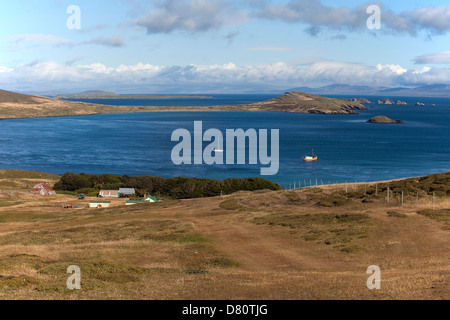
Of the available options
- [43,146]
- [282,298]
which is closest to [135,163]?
[43,146]

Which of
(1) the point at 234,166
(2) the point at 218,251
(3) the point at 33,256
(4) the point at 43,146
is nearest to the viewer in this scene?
(3) the point at 33,256

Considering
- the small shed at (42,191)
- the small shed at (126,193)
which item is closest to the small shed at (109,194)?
the small shed at (126,193)

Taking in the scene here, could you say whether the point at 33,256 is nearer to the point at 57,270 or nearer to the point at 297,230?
the point at 57,270

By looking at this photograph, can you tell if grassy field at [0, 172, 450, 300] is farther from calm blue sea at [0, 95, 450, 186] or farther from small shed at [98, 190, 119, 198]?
calm blue sea at [0, 95, 450, 186]

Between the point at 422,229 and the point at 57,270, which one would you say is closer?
the point at 57,270

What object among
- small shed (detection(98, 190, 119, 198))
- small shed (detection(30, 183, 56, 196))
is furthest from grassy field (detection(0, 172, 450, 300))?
small shed (detection(98, 190, 119, 198))

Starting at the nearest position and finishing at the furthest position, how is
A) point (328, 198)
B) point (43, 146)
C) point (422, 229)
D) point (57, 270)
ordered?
point (57, 270)
point (422, 229)
point (328, 198)
point (43, 146)
